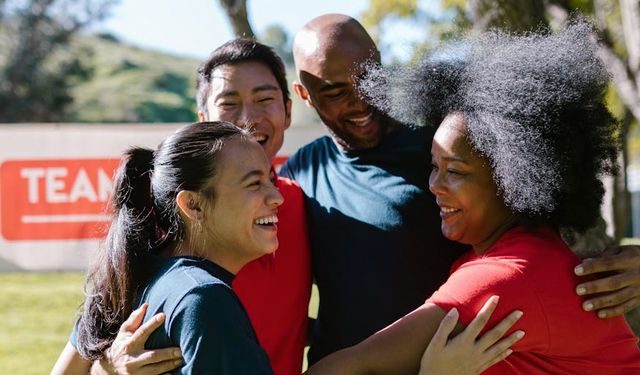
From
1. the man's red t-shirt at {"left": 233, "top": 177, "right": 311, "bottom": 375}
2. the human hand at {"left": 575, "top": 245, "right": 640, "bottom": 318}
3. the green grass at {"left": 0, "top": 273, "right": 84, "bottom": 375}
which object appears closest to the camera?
the human hand at {"left": 575, "top": 245, "right": 640, "bottom": 318}

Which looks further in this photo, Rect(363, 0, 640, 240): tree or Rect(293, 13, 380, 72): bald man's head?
Rect(363, 0, 640, 240): tree

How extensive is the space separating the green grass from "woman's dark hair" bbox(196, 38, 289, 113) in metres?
3.24

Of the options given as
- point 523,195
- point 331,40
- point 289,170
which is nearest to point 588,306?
point 523,195

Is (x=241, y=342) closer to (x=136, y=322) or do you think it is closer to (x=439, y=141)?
(x=136, y=322)

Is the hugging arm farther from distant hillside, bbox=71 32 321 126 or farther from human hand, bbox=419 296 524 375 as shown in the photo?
distant hillside, bbox=71 32 321 126

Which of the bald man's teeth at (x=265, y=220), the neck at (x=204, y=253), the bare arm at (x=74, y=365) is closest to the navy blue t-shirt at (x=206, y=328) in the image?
the neck at (x=204, y=253)

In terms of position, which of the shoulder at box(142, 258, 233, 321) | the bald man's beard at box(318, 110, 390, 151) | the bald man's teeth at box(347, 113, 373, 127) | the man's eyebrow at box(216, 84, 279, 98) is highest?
the man's eyebrow at box(216, 84, 279, 98)

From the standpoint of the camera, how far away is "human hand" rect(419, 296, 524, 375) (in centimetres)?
243

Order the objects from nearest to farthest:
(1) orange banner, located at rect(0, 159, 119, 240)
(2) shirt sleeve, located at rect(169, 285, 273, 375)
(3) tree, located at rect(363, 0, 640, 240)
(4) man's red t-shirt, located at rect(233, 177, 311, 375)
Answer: (2) shirt sleeve, located at rect(169, 285, 273, 375) < (4) man's red t-shirt, located at rect(233, 177, 311, 375) < (3) tree, located at rect(363, 0, 640, 240) < (1) orange banner, located at rect(0, 159, 119, 240)

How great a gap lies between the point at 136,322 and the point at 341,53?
145 centimetres

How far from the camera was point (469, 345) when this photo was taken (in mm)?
2449

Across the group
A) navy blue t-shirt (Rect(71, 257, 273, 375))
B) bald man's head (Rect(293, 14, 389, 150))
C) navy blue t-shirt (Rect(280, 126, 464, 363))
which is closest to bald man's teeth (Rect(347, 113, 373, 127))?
bald man's head (Rect(293, 14, 389, 150))

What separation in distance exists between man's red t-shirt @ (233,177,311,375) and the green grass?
11.1 feet

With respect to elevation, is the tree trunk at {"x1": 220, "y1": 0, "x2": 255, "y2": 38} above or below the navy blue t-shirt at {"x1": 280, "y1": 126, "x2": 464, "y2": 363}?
above
